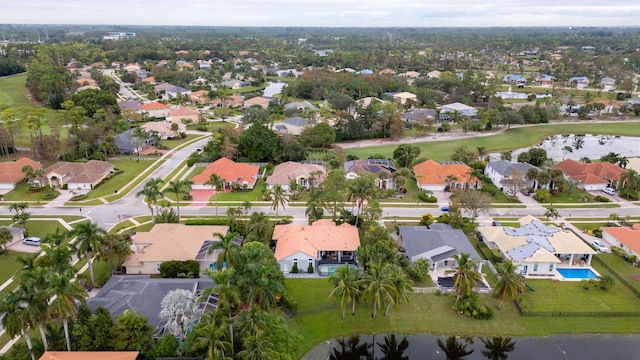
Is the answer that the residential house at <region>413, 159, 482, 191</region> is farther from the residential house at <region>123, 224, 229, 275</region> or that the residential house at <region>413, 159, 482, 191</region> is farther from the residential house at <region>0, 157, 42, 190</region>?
the residential house at <region>0, 157, 42, 190</region>

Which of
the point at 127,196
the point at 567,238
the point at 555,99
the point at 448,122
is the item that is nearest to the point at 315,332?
the point at 567,238

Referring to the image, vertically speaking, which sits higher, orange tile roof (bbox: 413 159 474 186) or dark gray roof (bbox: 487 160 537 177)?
dark gray roof (bbox: 487 160 537 177)

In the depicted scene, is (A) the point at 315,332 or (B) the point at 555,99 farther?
(B) the point at 555,99

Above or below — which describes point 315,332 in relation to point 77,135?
below

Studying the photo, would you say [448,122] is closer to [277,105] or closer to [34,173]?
[277,105]

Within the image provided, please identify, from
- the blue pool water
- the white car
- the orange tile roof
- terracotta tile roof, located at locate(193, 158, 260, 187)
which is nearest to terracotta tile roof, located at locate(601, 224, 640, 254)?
the white car

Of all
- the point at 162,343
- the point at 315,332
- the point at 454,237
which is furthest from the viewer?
the point at 454,237

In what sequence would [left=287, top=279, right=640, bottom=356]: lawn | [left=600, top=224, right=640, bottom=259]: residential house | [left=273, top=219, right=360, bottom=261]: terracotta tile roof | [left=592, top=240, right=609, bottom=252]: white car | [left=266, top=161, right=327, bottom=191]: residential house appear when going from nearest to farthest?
1. [left=287, top=279, right=640, bottom=356]: lawn
2. [left=273, top=219, right=360, bottom=261]: terracotta tile roof
3. [left=600, top=224, right=640, bottom=259]: residential house
4. [left=592, top=240, right=609, bottom=252]: white car
5. [left=266, top=161, right=327, bottom=191]: residential house

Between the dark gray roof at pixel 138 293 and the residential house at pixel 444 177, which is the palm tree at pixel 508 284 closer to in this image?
the dark gray roof at pixel 138 293
